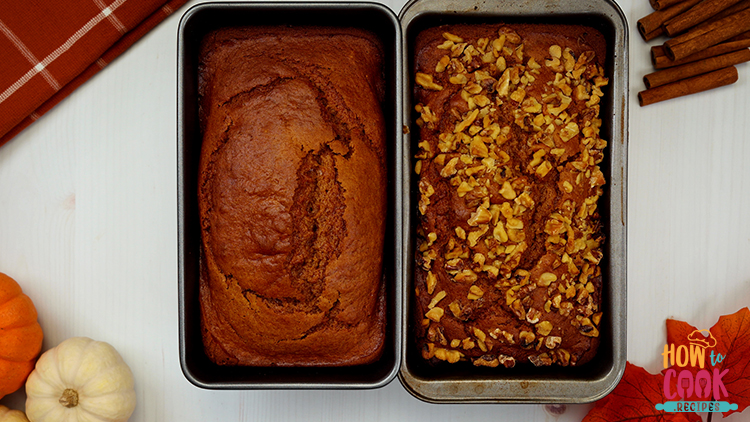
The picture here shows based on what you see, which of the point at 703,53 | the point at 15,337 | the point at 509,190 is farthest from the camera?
the point at 703,53

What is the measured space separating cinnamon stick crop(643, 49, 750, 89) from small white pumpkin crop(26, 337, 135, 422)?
6.48 feet

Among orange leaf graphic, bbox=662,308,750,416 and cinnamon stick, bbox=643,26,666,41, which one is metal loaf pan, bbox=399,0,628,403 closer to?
cinnamon stick, bbox=643,26,666,41

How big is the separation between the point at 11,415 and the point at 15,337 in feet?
0.94

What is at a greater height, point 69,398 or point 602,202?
point 602,202

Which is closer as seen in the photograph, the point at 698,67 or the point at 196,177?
the point at 196,177

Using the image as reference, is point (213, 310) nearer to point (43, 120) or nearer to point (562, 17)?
point (43, 120)

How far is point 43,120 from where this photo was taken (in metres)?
1.68

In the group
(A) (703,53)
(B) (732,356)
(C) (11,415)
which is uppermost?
(A) (703,53)

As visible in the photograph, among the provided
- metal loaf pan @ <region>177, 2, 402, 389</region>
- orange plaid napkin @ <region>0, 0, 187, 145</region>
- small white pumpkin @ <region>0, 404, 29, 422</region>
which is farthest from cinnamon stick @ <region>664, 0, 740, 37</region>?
small white pumpkin @ <region>0, 404, 29, 422</region>

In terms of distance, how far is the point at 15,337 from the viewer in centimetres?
150

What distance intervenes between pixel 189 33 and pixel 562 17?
3.45 ft

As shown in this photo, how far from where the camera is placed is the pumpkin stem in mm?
1504

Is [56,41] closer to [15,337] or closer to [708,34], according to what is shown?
[15,337]

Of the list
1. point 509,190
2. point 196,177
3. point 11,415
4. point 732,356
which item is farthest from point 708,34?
point 11,415
